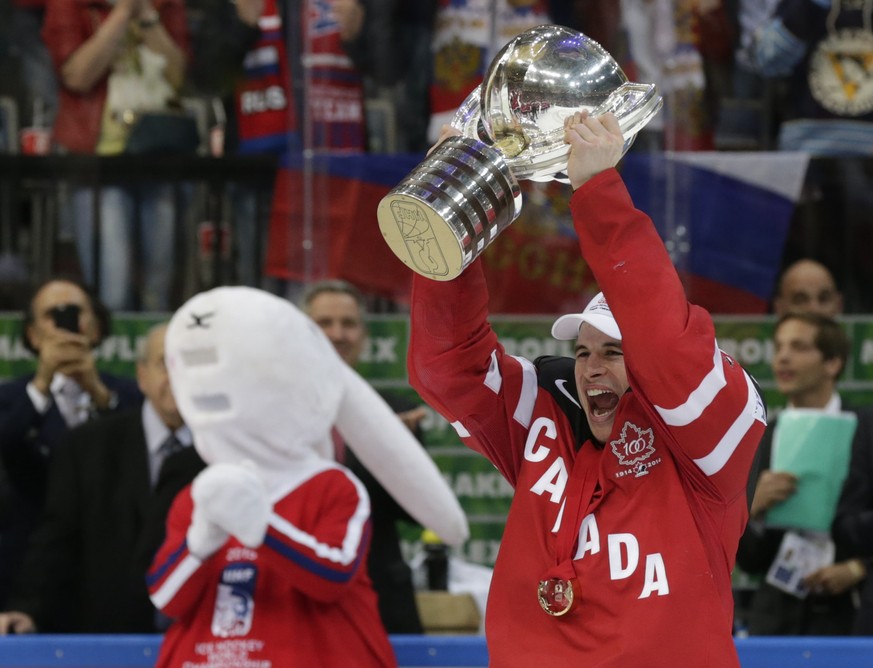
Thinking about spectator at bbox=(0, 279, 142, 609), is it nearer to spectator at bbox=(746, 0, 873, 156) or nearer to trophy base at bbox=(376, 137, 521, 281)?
trophy base at bbox=(376, 137, 521, 281)

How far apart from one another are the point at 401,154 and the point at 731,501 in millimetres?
2967

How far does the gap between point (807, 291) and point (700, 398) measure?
2926 mm

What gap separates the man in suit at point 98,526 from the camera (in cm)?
394

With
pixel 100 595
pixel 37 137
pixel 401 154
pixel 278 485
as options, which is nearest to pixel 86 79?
pixel 37 137

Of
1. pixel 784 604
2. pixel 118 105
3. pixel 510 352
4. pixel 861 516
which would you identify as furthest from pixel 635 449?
pixel 118 105

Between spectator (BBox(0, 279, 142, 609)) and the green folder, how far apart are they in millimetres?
2017

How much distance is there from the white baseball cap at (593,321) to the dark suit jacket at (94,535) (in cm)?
175

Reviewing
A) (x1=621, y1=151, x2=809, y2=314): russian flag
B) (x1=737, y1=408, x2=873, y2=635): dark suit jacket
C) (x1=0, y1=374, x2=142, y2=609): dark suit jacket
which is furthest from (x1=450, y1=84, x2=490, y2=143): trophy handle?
(x1=621, y1=151, x2=809, y2=314): russian flag

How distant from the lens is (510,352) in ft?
16.4

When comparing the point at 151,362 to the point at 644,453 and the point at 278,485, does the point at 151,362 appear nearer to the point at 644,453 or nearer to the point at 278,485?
the point at 278,485

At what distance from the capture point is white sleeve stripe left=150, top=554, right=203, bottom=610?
3113mm

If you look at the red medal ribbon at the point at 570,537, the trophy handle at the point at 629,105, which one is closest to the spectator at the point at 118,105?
the red medal ribbon at the point at 570,537

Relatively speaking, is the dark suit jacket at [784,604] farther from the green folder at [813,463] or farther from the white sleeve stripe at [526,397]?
the white sleeve stripe at [526,397]

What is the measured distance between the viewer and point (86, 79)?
5.20m
